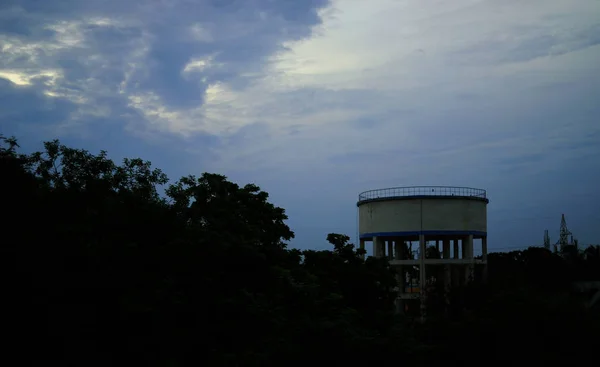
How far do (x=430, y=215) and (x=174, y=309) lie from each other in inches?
1366

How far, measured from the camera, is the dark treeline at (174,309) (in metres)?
10.4

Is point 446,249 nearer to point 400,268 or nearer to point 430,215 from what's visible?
point 400,268

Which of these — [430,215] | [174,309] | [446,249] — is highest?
[430,215]

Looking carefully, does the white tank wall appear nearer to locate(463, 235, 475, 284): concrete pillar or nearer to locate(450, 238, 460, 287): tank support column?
locate(463, 235, 475, 284): concrete pillar

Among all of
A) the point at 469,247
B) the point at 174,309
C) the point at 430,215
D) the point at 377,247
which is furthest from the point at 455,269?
the point at 174,309

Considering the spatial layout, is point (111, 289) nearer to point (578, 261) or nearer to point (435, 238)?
point (435, 238)

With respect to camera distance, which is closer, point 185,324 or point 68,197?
point 185,324

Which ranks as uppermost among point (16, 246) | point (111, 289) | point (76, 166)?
point (76, 166)

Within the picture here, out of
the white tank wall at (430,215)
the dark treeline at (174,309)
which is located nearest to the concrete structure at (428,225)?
the white tank wall at (430,215)

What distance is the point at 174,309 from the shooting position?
1317cm

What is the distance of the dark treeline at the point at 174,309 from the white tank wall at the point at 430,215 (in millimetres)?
28247

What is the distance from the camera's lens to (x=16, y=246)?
1174cm

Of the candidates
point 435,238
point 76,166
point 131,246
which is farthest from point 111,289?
point 435,238

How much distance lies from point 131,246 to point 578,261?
63122 millimetres
